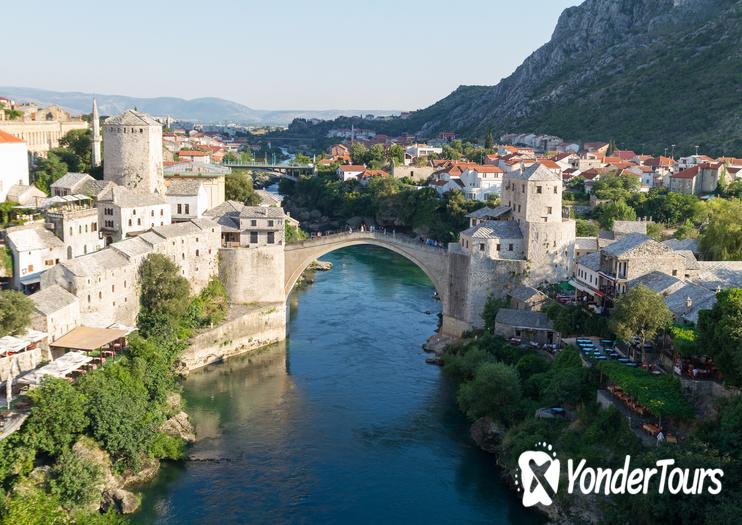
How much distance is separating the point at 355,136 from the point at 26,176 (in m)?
100.0

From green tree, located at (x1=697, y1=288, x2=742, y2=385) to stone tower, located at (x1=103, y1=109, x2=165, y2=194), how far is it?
26661 mm

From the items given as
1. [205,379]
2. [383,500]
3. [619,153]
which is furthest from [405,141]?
[383,500]

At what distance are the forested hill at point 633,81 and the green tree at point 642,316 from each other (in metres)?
45.3

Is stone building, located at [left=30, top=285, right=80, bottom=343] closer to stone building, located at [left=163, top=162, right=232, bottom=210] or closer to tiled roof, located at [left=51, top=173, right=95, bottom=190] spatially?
tiled roof, located at [left=51, top=173, right=95, bottom=190]

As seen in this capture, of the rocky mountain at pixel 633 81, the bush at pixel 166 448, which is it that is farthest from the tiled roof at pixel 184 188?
the rocky mountain at pixel 633 81

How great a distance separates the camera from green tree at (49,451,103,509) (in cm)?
1878

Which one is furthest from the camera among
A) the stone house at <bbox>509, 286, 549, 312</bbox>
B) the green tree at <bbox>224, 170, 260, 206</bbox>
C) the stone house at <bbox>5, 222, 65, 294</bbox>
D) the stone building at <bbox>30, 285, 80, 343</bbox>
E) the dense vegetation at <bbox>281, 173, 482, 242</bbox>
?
the dense vegetation at <bbox>281, 173, 482, 242</bbox>

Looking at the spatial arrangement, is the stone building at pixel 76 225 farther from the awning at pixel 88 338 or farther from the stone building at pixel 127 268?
the awning at pixel 88 338

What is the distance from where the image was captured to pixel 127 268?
2861 cm

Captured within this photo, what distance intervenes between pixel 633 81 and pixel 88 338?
235ft

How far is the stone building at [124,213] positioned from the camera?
32.7 m

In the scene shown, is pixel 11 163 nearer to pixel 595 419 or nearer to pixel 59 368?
pixel 59 368

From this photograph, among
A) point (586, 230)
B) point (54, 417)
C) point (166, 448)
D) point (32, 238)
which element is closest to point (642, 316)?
point (166, 448)

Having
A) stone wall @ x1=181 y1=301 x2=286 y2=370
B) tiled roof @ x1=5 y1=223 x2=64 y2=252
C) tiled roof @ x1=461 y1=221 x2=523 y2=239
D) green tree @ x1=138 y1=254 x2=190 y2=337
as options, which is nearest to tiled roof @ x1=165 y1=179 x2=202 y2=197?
stone wall @ x1=181 y1=301 x2=286 y2=370
